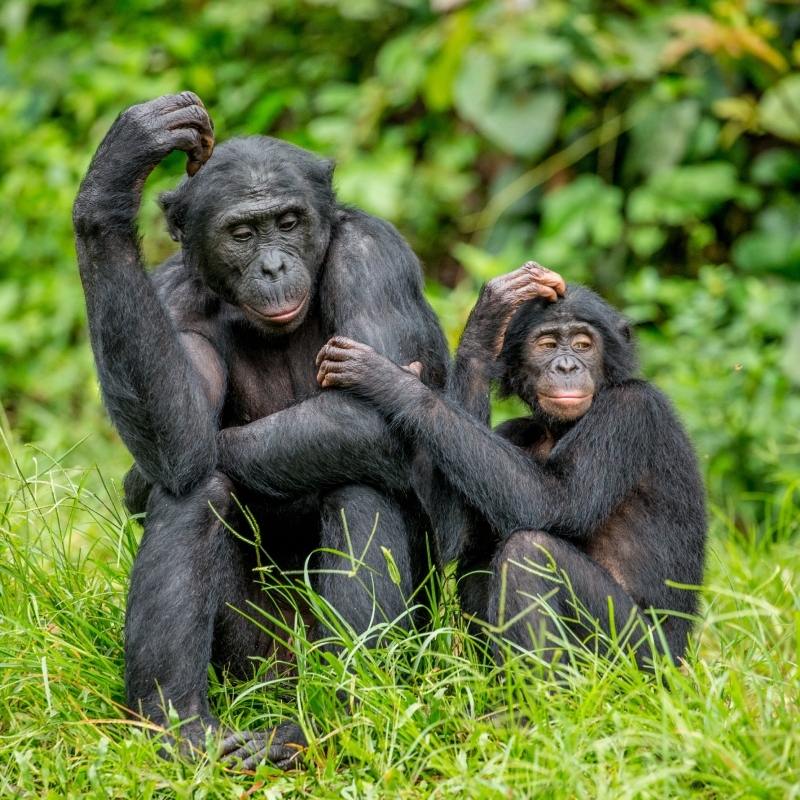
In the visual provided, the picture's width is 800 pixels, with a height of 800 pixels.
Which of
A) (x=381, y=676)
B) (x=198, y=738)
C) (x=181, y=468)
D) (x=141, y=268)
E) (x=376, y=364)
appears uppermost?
(x=141, y=268)

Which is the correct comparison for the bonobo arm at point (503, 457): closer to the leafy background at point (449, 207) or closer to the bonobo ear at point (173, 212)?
the leafy background at point (449, 207)

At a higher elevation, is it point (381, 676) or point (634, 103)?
point (634, 103)

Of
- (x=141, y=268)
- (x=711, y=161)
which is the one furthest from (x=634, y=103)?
(x=141, y=268)

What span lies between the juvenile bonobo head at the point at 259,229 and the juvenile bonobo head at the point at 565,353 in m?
0.95

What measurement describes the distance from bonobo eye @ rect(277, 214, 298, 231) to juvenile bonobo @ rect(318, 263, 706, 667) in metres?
0.53

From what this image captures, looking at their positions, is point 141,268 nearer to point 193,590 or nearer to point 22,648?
point 193,590

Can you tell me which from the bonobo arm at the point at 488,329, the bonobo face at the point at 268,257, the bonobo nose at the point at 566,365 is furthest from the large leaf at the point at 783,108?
the bonobo face at the point at 268,257

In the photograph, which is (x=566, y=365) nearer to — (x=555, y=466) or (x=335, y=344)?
(x=555, y=466)

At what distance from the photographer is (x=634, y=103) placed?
966 cm

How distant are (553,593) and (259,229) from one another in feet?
5.96

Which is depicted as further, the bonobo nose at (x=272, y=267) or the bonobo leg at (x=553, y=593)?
the bonobo nose at (x=272, y=267)

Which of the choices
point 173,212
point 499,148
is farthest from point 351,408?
point 499,148

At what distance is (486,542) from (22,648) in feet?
6.25

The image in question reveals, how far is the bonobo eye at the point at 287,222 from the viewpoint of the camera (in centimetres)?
462
